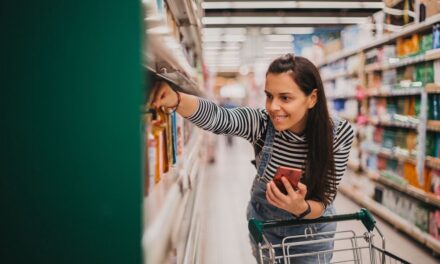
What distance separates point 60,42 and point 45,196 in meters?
0.39

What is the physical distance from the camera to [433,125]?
3322 mm

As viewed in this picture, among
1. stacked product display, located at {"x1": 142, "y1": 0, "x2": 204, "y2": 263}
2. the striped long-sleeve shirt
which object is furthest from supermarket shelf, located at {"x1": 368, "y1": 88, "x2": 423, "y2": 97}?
stacked product display, located at {"x1": 142, "y1": 0, "x2": 204, "y2": 263}

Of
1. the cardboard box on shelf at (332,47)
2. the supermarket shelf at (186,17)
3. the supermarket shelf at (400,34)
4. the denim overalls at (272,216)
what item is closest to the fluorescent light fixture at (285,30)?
the cardboard box on shelf at (332,47)

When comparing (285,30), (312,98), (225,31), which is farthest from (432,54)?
(225,31)

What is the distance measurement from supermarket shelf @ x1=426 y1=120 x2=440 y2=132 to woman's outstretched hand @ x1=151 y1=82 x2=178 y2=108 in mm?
2916

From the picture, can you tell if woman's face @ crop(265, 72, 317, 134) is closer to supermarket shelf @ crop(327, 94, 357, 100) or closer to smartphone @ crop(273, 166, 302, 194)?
smartphone @ crop(273, 166, 302, 194)

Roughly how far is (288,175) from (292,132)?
1.16ft

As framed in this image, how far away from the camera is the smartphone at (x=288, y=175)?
130 centimetres

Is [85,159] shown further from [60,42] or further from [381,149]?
[381,149]

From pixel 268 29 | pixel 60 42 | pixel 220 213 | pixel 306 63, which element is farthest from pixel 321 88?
pixel 268 29

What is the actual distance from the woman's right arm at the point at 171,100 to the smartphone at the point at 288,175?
412 millimetres

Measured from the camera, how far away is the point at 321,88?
156 centimetres

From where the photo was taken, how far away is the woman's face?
58.0 inches

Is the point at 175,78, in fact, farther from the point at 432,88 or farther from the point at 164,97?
the point at 432,88
